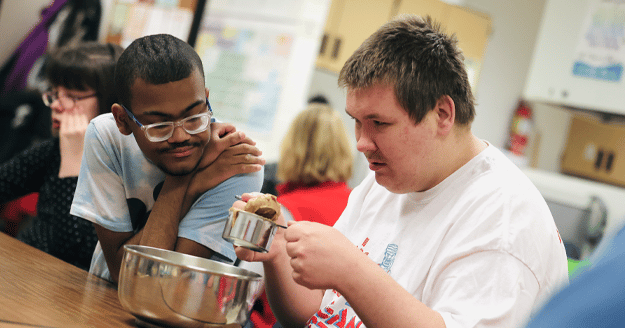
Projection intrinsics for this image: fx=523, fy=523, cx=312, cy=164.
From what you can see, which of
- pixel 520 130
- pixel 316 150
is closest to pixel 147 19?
pixel 316 150

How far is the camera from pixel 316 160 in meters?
2.50

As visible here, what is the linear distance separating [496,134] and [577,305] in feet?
15.4

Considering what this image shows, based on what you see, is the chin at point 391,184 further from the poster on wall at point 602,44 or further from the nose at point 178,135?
the poster on wall at point 602,44

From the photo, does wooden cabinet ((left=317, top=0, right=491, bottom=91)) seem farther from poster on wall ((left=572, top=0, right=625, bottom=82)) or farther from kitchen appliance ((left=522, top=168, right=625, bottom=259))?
kitchen appliance ((left=522, top=168, right=625, bottom=259))

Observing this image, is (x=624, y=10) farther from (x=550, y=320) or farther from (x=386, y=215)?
(x=550, y=320)

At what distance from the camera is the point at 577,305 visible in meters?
0.29

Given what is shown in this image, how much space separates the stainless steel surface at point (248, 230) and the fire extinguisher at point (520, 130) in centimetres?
404

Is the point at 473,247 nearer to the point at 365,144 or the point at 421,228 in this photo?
the point at 421,228

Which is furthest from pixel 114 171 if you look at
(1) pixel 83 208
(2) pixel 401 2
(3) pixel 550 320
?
(2) pixel 401 2

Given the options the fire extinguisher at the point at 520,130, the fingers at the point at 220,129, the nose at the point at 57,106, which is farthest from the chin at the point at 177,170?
the fire extinguisher at the point at 520,130

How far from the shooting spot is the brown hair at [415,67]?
1.05 metres

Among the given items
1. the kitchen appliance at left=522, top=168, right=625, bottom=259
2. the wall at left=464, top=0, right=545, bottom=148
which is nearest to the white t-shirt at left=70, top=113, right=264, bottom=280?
the kitchen appliance at left=522, top=168, right=625, bottom=259

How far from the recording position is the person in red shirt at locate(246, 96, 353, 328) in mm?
2318

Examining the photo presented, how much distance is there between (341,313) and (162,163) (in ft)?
1.91
